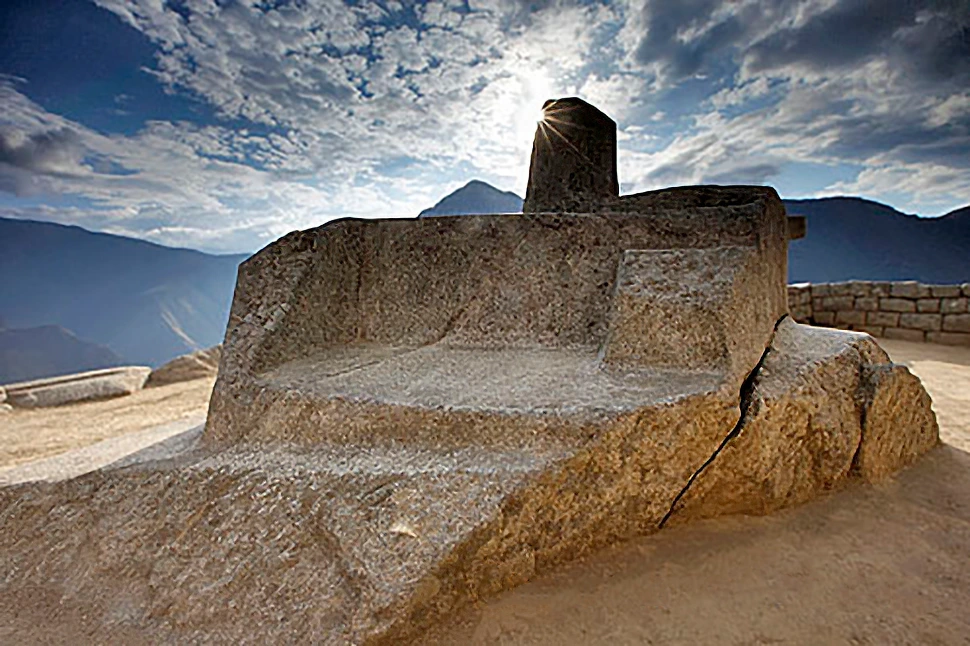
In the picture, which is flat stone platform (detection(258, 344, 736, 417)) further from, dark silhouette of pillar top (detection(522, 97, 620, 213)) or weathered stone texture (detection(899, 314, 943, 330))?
weathered stone texture (detection(899, 314, 943, 330))

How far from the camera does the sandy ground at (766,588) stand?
136cm

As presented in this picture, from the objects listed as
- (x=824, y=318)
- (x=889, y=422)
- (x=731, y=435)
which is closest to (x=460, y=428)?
(x=731, y=435)

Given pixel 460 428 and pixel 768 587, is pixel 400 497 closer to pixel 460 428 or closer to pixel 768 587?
pixel 460 428

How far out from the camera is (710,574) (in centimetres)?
158

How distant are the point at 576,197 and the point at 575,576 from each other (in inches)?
121

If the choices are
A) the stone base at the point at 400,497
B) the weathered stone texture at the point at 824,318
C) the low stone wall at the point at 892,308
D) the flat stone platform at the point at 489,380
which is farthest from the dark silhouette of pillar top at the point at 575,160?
the weathered stone texture at the point at 824,318

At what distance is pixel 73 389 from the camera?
23.7 feet

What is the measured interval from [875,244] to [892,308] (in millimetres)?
47563

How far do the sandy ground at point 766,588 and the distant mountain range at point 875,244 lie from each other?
130 ft

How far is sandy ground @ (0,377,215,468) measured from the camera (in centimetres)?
453

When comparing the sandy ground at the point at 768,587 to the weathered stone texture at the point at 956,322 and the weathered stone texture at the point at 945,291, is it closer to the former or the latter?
the weathered stone texture at the point at 956,322

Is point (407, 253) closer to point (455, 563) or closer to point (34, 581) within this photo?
point (455, 563)

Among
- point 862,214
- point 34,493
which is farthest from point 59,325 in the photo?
point 862,214

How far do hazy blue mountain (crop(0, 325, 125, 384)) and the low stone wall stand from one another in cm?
7020
